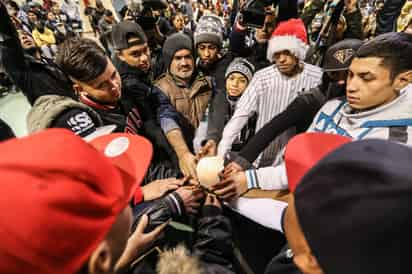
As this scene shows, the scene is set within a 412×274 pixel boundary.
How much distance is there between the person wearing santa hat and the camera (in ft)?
4.70

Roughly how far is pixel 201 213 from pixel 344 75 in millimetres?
1079

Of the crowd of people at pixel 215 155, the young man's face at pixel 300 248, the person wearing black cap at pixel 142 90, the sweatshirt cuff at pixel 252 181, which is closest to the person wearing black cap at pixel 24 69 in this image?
the crowd of people at pixel 215 155

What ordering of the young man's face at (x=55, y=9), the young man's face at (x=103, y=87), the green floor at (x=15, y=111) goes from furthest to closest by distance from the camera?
the young man's face at (x=55, y=9), the green floor at (x=15, y=111), the young man's face at (x=103, y=87)

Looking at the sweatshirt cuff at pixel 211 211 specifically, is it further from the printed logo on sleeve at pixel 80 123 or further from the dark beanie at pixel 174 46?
the dark beanie at pixel 174 46

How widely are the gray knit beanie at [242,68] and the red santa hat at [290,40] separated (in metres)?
0.15

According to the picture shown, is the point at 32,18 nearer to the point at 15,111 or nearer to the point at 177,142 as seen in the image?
the point at 15,111

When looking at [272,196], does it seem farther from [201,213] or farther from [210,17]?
[210,17]

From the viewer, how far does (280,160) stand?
54.5 inches

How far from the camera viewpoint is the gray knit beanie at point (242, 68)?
157 cm

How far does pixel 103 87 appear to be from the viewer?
42.1 inches

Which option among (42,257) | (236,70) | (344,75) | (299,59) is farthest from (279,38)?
(42,257)

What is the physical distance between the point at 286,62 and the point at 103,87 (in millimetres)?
1053

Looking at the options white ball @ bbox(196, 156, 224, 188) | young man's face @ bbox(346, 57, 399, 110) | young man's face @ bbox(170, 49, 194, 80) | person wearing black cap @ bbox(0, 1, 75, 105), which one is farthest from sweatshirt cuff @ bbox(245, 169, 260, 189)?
person wearing black cap @ bbox(0, 1, 75, 105)

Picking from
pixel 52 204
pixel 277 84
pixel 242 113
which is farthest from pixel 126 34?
pixel 52 204
